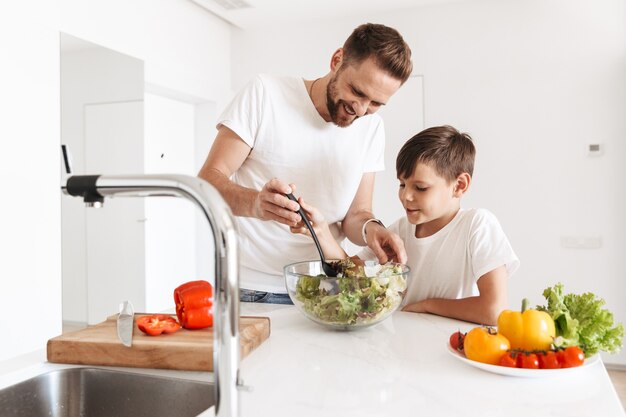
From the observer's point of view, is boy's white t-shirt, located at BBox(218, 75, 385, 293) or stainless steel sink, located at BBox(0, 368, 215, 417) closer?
stainless steel sink, located at BBox(0, 368, 215, 417)

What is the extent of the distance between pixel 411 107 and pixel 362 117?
259 centimetres

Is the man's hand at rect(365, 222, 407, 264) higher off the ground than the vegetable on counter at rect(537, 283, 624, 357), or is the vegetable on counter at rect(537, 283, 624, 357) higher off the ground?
the man's hand at rect(365, 222, 407, 264)

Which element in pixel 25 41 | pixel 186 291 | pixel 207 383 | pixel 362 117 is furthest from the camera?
pixel 25 41

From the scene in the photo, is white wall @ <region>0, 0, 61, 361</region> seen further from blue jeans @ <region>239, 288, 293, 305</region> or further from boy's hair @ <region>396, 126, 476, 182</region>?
boy's hair @ <region>396, 126, 476, 182</region>

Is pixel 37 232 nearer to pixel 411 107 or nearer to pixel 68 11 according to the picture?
pixel 68 11

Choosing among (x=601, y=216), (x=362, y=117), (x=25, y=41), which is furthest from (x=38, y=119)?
(x=601, y=216)

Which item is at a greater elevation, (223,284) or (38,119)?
(38,119)

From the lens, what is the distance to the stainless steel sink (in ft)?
3.50

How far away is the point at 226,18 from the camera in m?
4.59

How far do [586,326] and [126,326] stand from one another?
95cm

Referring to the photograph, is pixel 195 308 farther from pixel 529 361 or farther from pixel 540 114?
pixel 540 114

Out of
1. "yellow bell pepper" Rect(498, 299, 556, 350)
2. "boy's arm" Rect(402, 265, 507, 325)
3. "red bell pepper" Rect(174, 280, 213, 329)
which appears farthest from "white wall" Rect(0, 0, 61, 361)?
"yellow bell pepper" Rect(498, 299, 556, 350)

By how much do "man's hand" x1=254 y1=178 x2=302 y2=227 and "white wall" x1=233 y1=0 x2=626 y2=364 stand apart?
305cm

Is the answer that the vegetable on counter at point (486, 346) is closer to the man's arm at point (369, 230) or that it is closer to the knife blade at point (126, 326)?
the man's arm at point (369, 230)
